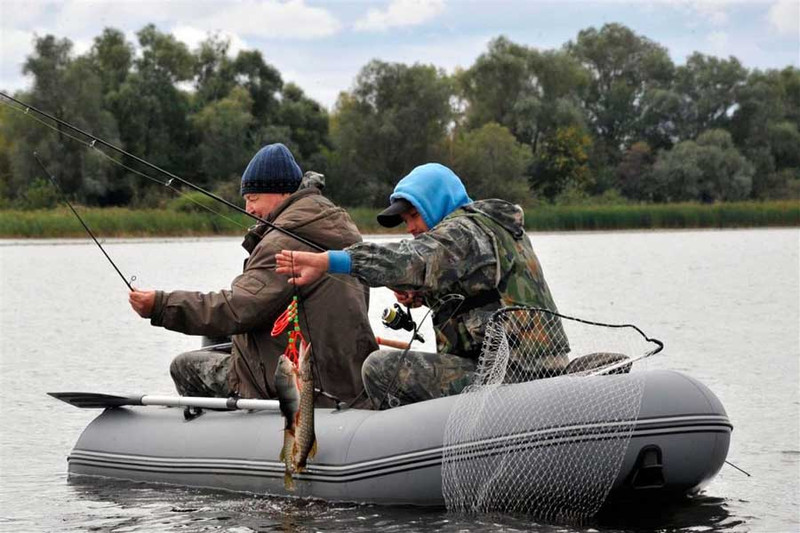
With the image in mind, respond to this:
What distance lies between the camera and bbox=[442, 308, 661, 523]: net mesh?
5.41 m

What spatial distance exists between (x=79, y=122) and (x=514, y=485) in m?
43.9

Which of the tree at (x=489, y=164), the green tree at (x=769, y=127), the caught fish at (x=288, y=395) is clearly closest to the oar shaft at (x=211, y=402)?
the caught fish at (x=288, y=395)

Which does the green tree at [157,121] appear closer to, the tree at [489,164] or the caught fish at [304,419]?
the tree at [489,164]

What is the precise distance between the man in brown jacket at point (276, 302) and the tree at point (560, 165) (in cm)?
5321

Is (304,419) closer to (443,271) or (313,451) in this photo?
(313,451)

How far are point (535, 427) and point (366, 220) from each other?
1088 inches

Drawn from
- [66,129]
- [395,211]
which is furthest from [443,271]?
[66,129]

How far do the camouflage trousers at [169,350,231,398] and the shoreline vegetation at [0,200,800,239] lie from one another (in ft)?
53.4

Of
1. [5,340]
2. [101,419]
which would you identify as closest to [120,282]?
[5,340]

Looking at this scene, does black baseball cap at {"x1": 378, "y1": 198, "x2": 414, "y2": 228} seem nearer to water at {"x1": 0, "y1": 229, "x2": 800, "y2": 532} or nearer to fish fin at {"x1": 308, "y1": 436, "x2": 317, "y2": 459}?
fish fin at {"x1": 308, "y1": 436, "x2": 317, "y2": 459}

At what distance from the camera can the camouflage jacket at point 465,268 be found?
5309mm

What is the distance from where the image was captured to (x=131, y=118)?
5312cm

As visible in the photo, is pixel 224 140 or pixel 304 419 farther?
pixel 224 140

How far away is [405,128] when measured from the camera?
53531mm
